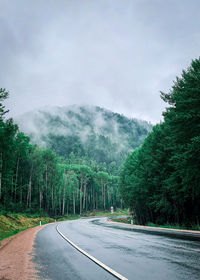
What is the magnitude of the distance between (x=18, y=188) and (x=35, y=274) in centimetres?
4711

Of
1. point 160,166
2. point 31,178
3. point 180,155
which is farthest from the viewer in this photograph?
point 31,178

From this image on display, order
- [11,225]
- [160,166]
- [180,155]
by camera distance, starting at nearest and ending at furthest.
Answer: [180,155], [11,225], [160,166]

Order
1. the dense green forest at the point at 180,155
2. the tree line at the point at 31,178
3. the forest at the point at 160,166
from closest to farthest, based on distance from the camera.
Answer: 1. the dense green forest at the point at 180,155
2. the forest at the point at 160,166
3. the tree line at the point at 31,178

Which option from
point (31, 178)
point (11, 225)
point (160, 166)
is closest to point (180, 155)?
point (160, 166)

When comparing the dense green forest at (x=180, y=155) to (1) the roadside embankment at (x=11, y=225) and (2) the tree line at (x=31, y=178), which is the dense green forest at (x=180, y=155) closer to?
(1) the roadside embankment at (x=11, y=225)

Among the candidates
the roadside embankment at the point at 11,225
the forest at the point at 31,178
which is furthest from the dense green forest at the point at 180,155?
the forest at the point at 31,178

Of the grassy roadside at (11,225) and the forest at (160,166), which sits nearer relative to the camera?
the forest at (160,166)


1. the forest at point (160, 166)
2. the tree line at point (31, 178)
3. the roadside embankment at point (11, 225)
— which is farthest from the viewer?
the tree line at point (31, 178)

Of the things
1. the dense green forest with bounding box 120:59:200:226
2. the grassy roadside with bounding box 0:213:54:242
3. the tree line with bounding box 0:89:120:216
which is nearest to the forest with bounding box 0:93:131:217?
the tree line with bounding box 0:89:120:216

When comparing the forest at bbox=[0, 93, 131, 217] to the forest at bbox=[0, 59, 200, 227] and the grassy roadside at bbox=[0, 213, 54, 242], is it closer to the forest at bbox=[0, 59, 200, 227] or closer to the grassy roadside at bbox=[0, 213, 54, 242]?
the forest at bbox=[0, 59, 200, 227]

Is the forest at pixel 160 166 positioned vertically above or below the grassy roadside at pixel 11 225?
above

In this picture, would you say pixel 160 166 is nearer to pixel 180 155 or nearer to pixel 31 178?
pixel 180 155

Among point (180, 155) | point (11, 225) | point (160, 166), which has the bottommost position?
point (11, 225)

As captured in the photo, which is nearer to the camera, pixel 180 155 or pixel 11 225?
pixel 180 155
